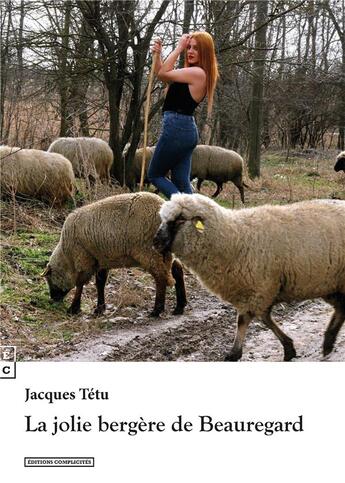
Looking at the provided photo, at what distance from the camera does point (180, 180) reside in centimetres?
638

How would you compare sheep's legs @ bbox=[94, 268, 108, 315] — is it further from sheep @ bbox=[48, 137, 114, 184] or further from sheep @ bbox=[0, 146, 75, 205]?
sheep @ bbox=[48, 137, 114, 184]

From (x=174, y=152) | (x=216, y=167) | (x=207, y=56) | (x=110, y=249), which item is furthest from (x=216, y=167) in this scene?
(x=207, y=56)

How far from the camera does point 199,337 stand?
6023mm

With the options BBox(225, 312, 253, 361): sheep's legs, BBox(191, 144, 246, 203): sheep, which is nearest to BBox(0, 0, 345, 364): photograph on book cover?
BBox(225, 312, 253, 361): sheep's legs

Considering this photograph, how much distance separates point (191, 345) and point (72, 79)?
6.50 metres

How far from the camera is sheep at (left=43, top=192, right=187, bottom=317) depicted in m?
6.44

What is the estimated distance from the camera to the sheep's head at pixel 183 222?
4.97 metres

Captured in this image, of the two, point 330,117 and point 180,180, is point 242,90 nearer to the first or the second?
point 330,117

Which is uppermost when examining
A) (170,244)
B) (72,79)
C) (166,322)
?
(72,79)

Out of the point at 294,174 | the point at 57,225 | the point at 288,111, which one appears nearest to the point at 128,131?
the point at 57,225

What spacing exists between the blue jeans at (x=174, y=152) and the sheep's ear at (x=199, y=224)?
45.6 inches
